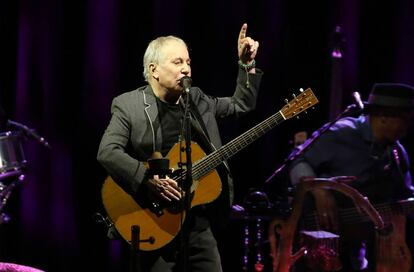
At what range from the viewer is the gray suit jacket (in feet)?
12.5

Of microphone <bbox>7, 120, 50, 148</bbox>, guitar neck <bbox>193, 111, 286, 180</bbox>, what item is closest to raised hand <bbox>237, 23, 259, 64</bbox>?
guitar neck <bbox>193, 111, 286, 180</bbox>

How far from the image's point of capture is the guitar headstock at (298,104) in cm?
398

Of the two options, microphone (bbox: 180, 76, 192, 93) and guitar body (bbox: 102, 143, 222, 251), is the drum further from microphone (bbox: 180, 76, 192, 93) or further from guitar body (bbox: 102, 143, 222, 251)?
microphone (bbox: 180, 76, 192, 93)

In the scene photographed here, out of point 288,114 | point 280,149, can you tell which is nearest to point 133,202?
point 288,114

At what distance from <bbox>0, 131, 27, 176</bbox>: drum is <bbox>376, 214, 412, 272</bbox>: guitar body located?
3.16 meters

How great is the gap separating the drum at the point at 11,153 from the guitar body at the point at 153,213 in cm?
228

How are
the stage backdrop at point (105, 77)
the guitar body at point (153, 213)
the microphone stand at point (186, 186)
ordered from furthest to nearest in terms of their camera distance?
the stage backdrop at point (105, 77)
the guitar body at point (153, 213)
the microphone stand at point (186, 186)

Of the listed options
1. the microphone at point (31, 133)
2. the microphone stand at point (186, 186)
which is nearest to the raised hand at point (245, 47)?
the microphone stand at point (186, 186)

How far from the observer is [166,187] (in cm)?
375

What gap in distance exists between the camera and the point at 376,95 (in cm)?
527

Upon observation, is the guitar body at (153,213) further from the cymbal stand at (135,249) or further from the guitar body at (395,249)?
the guitar body at (395,249)

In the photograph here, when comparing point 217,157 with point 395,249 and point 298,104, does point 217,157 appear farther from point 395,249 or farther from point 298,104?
point 395,249

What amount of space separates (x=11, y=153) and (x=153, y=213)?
2510 millimetres

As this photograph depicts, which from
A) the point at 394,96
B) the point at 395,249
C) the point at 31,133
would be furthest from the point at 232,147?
the point at 31,133
